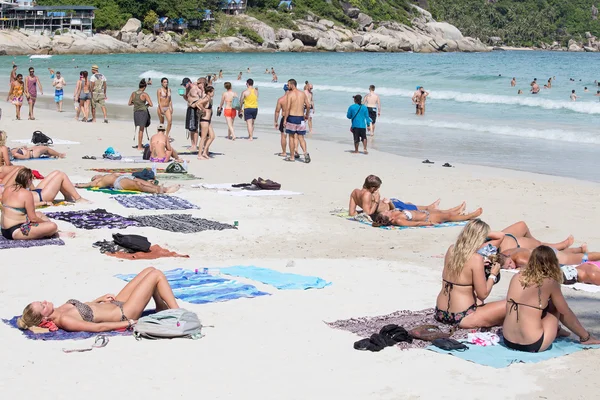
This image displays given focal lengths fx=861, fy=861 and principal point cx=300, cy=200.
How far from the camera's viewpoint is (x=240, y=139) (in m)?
20.1

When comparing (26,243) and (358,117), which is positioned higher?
(358,117)

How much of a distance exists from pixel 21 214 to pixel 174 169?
17.0 ft

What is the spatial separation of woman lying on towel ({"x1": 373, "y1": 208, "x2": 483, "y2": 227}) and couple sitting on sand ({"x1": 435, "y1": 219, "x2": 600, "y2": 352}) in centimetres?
362

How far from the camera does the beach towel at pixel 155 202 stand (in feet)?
36.6

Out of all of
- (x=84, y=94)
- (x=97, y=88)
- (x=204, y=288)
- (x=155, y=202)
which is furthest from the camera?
(x=84, y=94)

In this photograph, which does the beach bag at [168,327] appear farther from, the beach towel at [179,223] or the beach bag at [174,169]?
the beach bag at [174,169]

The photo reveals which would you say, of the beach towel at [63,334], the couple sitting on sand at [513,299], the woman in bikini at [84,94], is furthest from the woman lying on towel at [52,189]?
the woman in bikini at [84,94]

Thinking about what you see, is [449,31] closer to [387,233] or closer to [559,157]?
[559,157]

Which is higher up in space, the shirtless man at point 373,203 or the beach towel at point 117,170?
the shirtless man at point 373,203

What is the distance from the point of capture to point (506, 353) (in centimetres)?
588

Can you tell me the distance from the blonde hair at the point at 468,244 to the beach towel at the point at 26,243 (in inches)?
172

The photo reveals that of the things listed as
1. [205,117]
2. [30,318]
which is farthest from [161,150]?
[30,318]

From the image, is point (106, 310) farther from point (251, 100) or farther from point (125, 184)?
point (251, 100)

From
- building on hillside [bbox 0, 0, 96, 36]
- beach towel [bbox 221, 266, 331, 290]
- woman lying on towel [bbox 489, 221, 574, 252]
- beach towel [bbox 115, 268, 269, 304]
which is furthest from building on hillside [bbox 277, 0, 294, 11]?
beach towel [bbox 115, 268, 269, 304]
